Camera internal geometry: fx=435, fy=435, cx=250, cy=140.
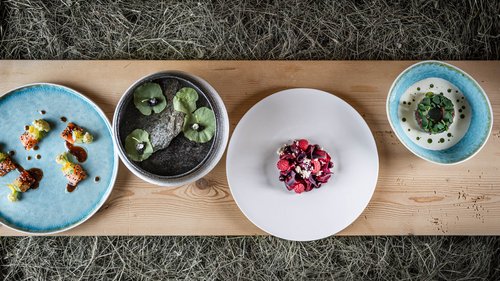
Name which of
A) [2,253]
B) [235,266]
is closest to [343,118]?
[235,266]

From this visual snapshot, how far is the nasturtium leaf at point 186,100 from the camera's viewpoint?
1.19 meters

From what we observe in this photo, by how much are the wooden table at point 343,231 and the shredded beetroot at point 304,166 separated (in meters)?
0.19

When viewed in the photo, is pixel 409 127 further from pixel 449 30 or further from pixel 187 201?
pixel 187 201

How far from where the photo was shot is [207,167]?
1.18 m

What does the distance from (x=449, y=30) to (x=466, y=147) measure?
48 centimetres

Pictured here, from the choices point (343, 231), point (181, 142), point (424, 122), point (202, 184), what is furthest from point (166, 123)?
point (424, 122)

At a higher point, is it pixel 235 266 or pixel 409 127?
pixel 409 127

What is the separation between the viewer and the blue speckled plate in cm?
125

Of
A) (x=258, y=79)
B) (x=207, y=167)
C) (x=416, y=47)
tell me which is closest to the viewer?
(x=207, y=167)

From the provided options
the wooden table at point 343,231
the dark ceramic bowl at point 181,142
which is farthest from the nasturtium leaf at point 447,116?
the dark ceramic bowl at point 181,142

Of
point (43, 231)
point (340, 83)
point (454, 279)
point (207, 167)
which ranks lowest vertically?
point (454, 279)

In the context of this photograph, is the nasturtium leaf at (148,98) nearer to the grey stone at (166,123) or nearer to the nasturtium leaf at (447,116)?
the grey stone at (166,123)

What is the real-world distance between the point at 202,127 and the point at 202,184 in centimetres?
18

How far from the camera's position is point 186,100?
120 centimetres
